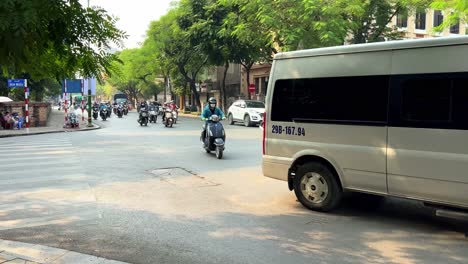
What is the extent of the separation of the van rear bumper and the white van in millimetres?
15

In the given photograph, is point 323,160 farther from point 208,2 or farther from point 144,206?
point 208,2

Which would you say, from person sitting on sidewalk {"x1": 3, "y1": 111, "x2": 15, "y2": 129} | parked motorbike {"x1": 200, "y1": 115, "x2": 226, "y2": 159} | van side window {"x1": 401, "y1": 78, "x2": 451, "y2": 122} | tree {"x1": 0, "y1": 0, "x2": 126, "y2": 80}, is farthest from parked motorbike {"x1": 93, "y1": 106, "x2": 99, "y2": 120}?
van side window {"x1": 401, "y1": 78, "x2": 451, "y2": 122}

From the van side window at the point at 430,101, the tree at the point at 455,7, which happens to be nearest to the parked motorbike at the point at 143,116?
the tree at the point at 455,7

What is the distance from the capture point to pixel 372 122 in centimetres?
586

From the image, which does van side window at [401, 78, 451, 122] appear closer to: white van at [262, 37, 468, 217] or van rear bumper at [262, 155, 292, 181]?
white van at [262, 37, 468, 217]

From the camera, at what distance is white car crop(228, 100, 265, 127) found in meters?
25.5

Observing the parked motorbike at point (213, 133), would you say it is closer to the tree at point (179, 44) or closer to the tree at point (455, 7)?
the tree at point (455, 7)

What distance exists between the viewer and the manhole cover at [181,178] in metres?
8.79

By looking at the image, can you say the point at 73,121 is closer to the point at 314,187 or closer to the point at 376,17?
the point at 376,17

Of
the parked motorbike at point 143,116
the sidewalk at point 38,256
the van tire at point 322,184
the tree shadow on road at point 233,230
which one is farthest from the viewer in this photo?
the parked motorbike at point 143,116

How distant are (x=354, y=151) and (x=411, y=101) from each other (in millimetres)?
955

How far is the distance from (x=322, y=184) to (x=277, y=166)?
0.79 metres

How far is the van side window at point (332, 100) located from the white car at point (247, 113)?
708 inches

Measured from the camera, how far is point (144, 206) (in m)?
7.02
